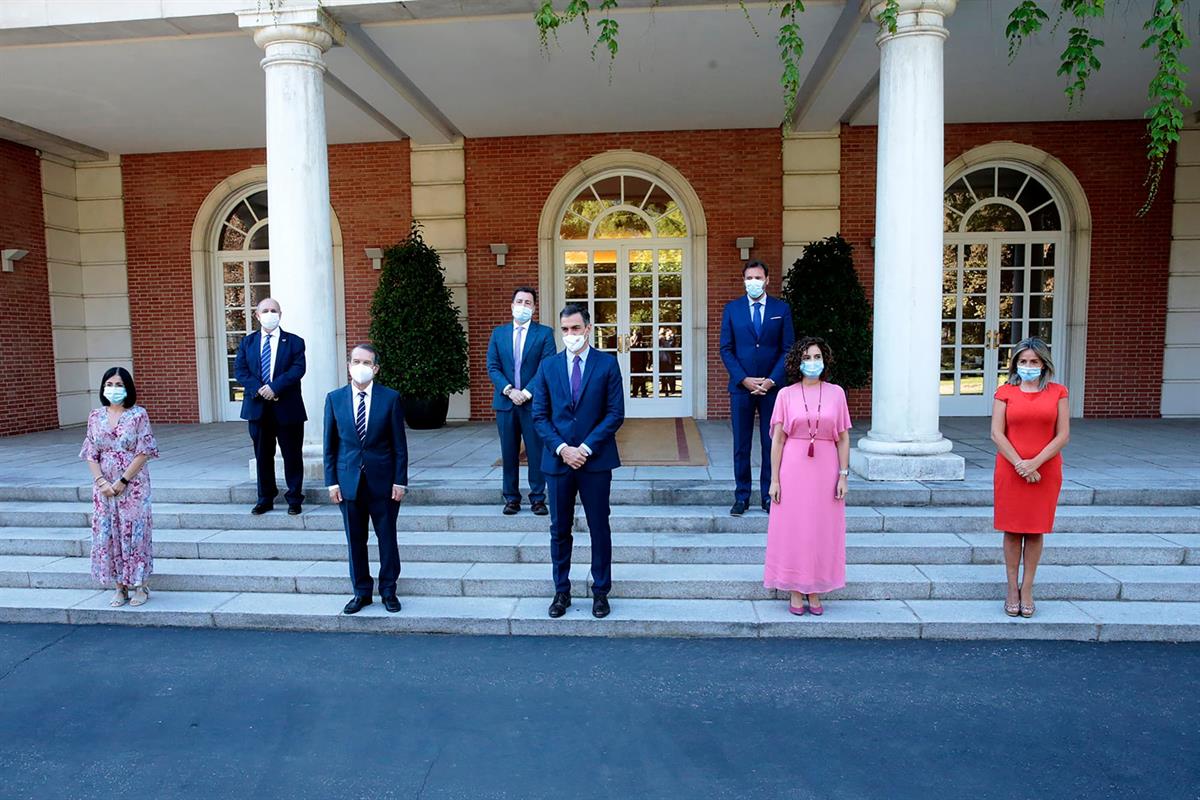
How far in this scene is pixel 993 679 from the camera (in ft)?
12.2

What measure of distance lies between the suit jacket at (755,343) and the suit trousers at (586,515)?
172cm

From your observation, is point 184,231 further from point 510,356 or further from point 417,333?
point 510,356

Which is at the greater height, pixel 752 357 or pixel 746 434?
pixel 752 357

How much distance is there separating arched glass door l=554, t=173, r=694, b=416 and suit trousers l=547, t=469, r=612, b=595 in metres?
6.41

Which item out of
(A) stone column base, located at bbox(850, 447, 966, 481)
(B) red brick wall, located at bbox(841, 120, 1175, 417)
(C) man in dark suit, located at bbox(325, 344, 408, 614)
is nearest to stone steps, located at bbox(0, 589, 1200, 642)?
(C) man in dark suit, located at bbox(325, 344, 408, 614)

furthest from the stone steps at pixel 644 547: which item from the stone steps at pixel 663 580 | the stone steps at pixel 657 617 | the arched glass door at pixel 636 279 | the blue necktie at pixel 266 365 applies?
the arched glass door at pixel 636 279

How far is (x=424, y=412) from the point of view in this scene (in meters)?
9.82

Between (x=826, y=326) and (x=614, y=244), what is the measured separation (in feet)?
11.4

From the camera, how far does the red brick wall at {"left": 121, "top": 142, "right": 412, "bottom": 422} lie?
10.8 meters

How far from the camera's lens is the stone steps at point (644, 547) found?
500 cm

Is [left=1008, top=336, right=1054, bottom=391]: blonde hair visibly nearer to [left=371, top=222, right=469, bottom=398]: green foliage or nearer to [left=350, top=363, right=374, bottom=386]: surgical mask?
[left=350, top=363, right=374, bottom=386]: surgical mask

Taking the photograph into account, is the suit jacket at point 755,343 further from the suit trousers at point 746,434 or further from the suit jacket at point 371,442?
the suit jacket at point 371,442

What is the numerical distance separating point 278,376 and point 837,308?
6415mm

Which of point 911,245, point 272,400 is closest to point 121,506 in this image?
point 272,400
